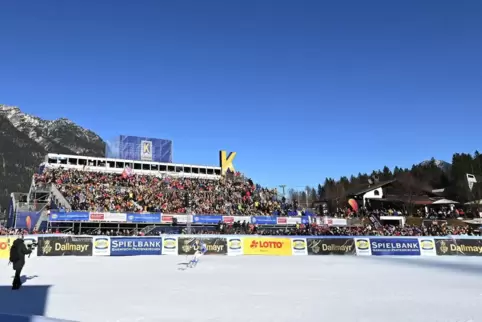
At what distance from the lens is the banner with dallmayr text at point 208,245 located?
30.1 metres

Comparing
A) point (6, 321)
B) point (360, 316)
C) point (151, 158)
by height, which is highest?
point (151, 158)

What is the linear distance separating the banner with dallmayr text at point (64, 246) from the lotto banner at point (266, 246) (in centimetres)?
1206

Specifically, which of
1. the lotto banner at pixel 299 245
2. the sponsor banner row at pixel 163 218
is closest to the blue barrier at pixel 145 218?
the sponsor banner row at pixel 163 218

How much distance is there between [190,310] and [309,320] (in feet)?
11.5

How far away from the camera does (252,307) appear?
12008 mm

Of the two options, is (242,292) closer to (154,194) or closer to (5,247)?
(5,247)

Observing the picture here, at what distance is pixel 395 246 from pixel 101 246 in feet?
78.0

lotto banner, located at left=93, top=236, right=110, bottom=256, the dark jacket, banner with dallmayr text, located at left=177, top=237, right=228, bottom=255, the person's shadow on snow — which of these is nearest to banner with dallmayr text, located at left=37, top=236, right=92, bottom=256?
lotto banner, located at left=93, top=236, right=110, bottom=256

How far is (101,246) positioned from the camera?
28.5 metres

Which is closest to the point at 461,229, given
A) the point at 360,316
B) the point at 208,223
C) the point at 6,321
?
the point at 208,223

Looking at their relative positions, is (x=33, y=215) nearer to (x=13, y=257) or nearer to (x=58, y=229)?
(x=58, y=229)

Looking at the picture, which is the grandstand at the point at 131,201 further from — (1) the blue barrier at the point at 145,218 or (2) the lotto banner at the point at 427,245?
(2) the lotto banner at the point at 427,245

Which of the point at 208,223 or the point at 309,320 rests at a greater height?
the point at 208,223

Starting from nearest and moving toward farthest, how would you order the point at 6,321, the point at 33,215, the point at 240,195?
1. the point at 6,321
2. the point at 33,215
3. the point at 240,195
